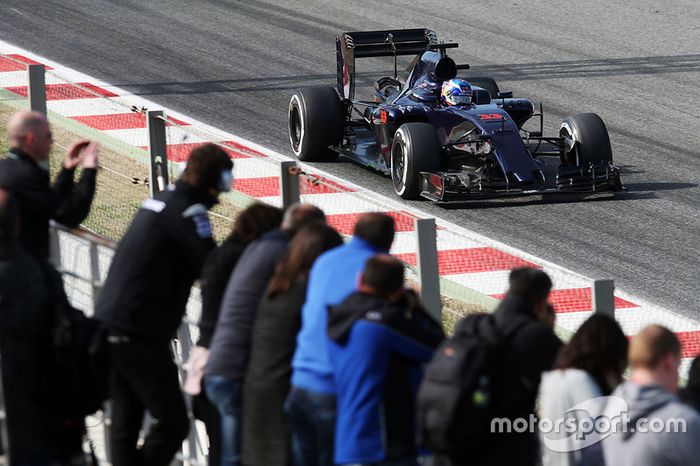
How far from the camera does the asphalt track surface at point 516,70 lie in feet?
39.4

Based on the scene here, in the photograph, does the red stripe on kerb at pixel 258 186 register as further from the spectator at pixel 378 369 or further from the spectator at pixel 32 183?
the spectator at pixel 378 369

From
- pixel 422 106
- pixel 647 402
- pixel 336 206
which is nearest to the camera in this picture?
pixel 647 402

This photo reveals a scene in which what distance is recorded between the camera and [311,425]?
5.32 meters

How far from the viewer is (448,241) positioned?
6.89 metres

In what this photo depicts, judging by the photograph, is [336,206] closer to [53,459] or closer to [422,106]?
[53,459]

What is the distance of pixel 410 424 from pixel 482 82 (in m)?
9.64

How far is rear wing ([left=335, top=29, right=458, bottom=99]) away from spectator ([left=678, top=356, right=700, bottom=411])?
9025mm

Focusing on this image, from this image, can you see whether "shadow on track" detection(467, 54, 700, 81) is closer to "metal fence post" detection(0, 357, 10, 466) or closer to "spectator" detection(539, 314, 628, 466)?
"metal fence post" detection(0, 357, 10, 466)

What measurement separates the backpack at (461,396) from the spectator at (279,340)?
78 cm

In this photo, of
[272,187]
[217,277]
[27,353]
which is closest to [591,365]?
[217,277]

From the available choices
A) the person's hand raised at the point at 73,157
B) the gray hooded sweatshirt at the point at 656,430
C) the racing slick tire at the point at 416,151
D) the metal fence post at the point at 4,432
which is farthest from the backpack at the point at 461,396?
the racing slick tire at the point at 416,151

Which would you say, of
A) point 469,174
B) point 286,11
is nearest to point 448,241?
point 469,174

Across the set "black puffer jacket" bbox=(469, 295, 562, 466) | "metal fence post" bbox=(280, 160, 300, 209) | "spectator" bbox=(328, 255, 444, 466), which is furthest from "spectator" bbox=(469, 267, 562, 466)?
"metal fence post" bbox=(280, 160, 300, 209)

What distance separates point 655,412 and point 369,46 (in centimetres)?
977
